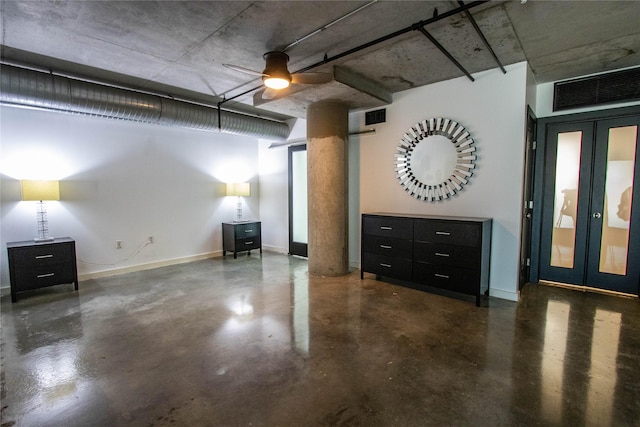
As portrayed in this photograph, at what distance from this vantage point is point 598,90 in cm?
362

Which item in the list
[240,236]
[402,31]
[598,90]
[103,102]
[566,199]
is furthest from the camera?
[240,236]

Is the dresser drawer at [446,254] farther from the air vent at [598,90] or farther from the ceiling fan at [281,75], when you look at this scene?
the air vent at [598,90]

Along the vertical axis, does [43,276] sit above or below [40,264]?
below

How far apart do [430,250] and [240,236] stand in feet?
11.7

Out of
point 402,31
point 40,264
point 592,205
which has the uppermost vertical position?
point 402,31

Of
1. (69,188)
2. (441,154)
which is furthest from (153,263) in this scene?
(441,154)

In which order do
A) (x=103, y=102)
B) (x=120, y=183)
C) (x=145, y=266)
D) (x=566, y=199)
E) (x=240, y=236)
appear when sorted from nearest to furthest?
(x=103, y=102), (x=566, y=199), (x=120, y=183), (x=145, y=266), (x=240, y=236)

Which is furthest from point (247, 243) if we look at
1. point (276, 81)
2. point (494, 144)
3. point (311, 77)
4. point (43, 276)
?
point (494, 144)

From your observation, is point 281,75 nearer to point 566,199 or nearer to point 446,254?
point 446,254

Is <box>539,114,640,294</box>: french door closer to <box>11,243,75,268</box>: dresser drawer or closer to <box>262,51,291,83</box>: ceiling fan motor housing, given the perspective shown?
<box>262,51,291,83</box>: ceiling fan motor housing

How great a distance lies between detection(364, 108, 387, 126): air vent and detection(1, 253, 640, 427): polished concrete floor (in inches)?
96.8

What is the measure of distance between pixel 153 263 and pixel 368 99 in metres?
4.33

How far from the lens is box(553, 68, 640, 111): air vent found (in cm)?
345

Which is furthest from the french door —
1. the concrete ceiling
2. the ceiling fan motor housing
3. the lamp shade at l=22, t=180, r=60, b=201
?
the lamp shade at l=22, t=180, r=60, b=201
